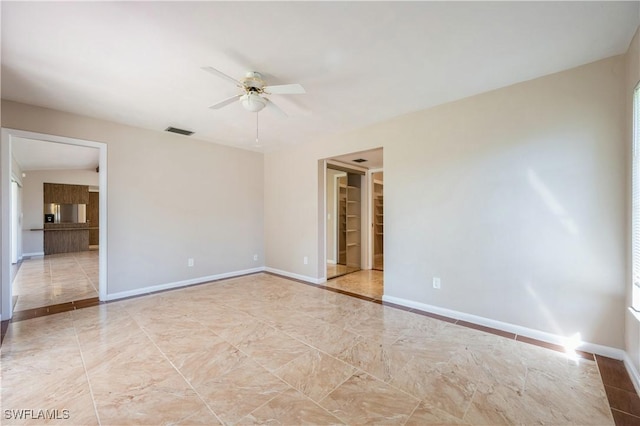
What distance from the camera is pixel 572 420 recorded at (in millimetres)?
1563

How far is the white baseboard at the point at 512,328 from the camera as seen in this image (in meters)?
2.23

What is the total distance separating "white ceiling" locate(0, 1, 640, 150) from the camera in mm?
1722

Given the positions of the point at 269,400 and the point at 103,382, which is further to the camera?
the point at 103,382

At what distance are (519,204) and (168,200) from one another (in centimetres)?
483

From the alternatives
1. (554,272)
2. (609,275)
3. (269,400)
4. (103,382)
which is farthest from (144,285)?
(609,275)

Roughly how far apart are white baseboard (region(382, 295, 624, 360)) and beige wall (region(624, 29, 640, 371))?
6.2 inches

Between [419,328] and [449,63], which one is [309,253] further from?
[449,63]

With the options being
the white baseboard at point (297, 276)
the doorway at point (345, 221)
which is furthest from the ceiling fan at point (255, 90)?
the doorway at point (345, 221)

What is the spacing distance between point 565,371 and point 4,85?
576 centimetres

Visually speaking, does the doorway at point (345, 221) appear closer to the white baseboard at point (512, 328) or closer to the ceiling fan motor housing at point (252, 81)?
the white baseboard at point (512, 328)

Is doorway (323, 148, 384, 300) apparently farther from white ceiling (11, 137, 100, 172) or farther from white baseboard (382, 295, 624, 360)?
white ceiling (11, 137, 100, 172)

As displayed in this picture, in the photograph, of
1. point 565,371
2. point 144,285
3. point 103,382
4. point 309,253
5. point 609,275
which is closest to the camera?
point 103,382

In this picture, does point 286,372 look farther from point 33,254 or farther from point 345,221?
point 33,254

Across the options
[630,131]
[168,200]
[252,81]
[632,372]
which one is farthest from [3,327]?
[630,131]
